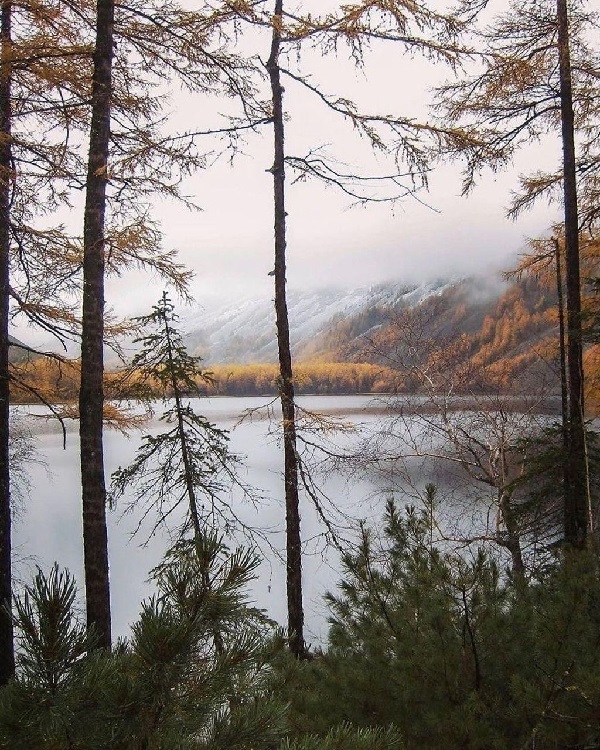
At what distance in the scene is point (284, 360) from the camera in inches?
246

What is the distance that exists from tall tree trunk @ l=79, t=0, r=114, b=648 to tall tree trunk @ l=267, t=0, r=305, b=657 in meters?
2.15

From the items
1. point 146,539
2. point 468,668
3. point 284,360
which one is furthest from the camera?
point 146,539

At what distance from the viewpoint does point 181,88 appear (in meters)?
5.21

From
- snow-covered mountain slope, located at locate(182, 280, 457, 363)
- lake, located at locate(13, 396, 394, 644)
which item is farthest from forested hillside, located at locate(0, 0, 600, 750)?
snow-covered mountain slope, located at locate(182, 280, 457, 363)

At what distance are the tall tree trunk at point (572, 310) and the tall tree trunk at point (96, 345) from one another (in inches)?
186

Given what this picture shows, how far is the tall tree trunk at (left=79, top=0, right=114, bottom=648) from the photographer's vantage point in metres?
4.38

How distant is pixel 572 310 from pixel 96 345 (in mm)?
4998

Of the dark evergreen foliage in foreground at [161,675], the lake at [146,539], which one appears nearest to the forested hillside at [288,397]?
the dark evergreen foliage in foreground at [161,675]

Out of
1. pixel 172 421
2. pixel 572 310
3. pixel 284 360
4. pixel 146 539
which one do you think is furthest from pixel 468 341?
pixel 146 539

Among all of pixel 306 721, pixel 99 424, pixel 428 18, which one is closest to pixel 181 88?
pixel 428 18

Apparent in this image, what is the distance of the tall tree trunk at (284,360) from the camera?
6164 mm

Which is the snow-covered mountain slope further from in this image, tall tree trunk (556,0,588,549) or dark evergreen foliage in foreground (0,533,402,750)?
dark evergreen foliage in foreground (0,533,402,750)

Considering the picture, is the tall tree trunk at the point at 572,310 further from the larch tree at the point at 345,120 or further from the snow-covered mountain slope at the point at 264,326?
the snow-covered mountain slope at the point at 264,326

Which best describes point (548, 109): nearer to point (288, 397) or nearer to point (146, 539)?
point (288, 397)
